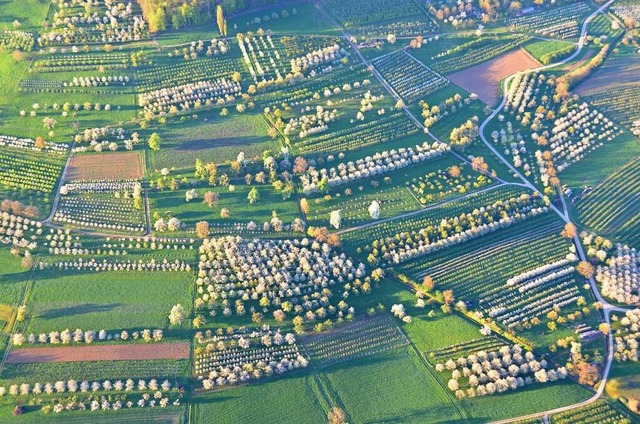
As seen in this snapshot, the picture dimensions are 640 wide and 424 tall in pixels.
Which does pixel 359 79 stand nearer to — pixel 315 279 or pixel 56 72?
pixel 315 279

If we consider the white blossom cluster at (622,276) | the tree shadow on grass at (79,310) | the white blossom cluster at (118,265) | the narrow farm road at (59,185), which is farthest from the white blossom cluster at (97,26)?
the white blossom cluster at (622,276)

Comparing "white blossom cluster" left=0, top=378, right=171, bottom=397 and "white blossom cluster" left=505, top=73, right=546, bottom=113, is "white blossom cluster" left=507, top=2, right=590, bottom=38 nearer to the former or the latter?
"white blossom cluster" left=505, top=73, right=546, bottom=113

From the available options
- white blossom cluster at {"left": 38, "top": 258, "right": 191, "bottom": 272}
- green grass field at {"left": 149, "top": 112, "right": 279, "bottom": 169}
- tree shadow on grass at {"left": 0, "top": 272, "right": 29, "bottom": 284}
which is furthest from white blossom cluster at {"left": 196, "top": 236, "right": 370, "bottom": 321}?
tree shadow on grass at {"left": 0, "top": 272, "right": 29, "bottom": 284}

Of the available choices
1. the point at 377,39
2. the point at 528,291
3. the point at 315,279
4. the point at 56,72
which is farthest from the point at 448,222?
the point at 56,72

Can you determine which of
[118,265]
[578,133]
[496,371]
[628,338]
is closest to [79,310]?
[118,265]

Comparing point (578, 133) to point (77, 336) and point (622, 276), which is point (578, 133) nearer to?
point (622, 276)

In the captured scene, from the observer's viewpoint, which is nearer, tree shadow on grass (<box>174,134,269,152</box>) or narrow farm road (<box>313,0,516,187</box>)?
tree shadow on grass (<box>174,134,269,152</box>)

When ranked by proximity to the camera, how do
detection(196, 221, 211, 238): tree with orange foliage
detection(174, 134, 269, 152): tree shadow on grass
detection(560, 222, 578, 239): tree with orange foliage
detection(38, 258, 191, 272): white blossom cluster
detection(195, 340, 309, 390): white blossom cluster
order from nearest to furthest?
1. detection(195, 340, 309, 390): white blossom cluster
2. detection(38, 258, 191, 272): white blossom cluster
3. detection(196, 221, 211, 238): tree with orange foliage
4. detection(560, 222, 578, 239): tree with orange foliage
5. detection(174, 134, 269, 152): tree shadow on grass
